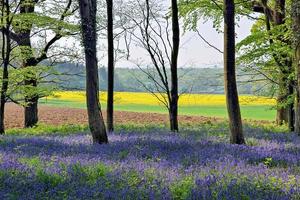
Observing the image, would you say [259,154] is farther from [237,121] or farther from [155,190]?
[155,190]

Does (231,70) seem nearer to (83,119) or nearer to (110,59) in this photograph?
(110,59)

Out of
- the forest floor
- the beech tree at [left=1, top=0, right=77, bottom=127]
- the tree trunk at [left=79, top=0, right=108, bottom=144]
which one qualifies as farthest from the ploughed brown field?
the forest floor

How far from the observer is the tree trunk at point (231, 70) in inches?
487

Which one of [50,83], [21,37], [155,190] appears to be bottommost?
[155,190]

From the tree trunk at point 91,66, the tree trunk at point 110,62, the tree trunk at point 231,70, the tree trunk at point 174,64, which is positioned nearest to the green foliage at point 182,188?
the tree trunk at point 231,70

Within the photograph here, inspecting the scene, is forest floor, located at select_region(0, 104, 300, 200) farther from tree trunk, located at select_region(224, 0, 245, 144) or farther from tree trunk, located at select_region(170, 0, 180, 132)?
tree trunk, located at select_region(170, 0, 180, 132)

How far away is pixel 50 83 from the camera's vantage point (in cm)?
2802

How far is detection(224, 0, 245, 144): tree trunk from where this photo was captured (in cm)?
1237

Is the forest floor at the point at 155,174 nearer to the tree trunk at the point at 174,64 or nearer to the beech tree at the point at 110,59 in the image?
the tree trunk at the point at 174,64

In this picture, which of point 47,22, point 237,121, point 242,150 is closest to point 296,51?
point 237,121

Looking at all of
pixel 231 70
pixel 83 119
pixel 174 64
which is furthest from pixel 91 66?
pixel 83 119

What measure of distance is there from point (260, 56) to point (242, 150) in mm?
12069

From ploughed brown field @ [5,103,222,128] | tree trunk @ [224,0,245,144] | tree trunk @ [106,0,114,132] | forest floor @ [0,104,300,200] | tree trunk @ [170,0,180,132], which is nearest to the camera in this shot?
forest floor @ [0,104,300,200]

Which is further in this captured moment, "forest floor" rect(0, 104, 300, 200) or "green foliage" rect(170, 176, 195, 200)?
"forest floor" rect(0, 104, 300, 200)
